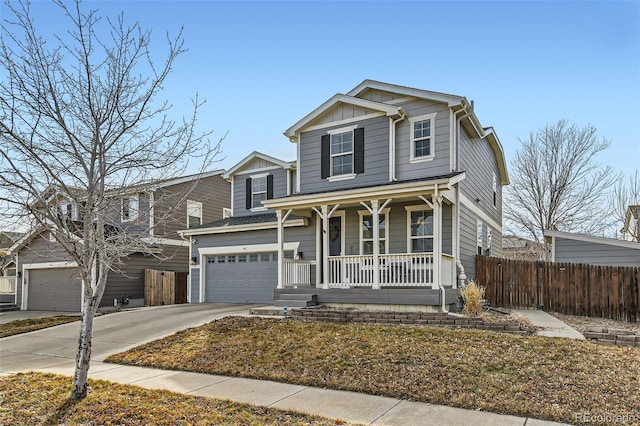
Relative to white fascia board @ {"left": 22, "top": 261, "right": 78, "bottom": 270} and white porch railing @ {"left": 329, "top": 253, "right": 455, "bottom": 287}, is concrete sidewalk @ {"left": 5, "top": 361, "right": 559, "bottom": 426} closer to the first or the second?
white porch railing @ {"left": 329, "top": 253, "right": 455, "bottom": 287}

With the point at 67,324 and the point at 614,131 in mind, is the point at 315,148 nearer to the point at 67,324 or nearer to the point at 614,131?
the point at 67,324

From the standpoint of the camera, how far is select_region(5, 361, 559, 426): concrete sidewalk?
5391mm

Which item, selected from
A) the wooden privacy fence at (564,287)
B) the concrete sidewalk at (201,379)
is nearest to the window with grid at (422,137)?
the wooden privacy fence at (564,287)

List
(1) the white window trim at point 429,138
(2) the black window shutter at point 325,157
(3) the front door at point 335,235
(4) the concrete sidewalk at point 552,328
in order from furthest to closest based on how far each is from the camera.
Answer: (3) the front door at point 335,235
(2) the black window shutter at point 325,157
(1) the white window trim at point 429,138
(4) the concrete sidewalk at point 552,328

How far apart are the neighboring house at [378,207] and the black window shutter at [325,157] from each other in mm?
33

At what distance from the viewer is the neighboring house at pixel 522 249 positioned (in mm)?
27297

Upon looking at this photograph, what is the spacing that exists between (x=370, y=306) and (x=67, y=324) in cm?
938

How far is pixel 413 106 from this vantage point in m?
14.3

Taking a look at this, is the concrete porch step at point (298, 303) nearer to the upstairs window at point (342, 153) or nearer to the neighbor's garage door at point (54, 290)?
the upstairs window at point (342, 153)

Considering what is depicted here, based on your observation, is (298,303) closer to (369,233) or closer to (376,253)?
(376,253)

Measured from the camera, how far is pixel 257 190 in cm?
1952

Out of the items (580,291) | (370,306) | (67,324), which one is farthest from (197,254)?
(580,291)

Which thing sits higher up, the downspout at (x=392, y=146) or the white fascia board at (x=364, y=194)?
the downspout at (x=392, y=146)

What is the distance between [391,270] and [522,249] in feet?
72.3
